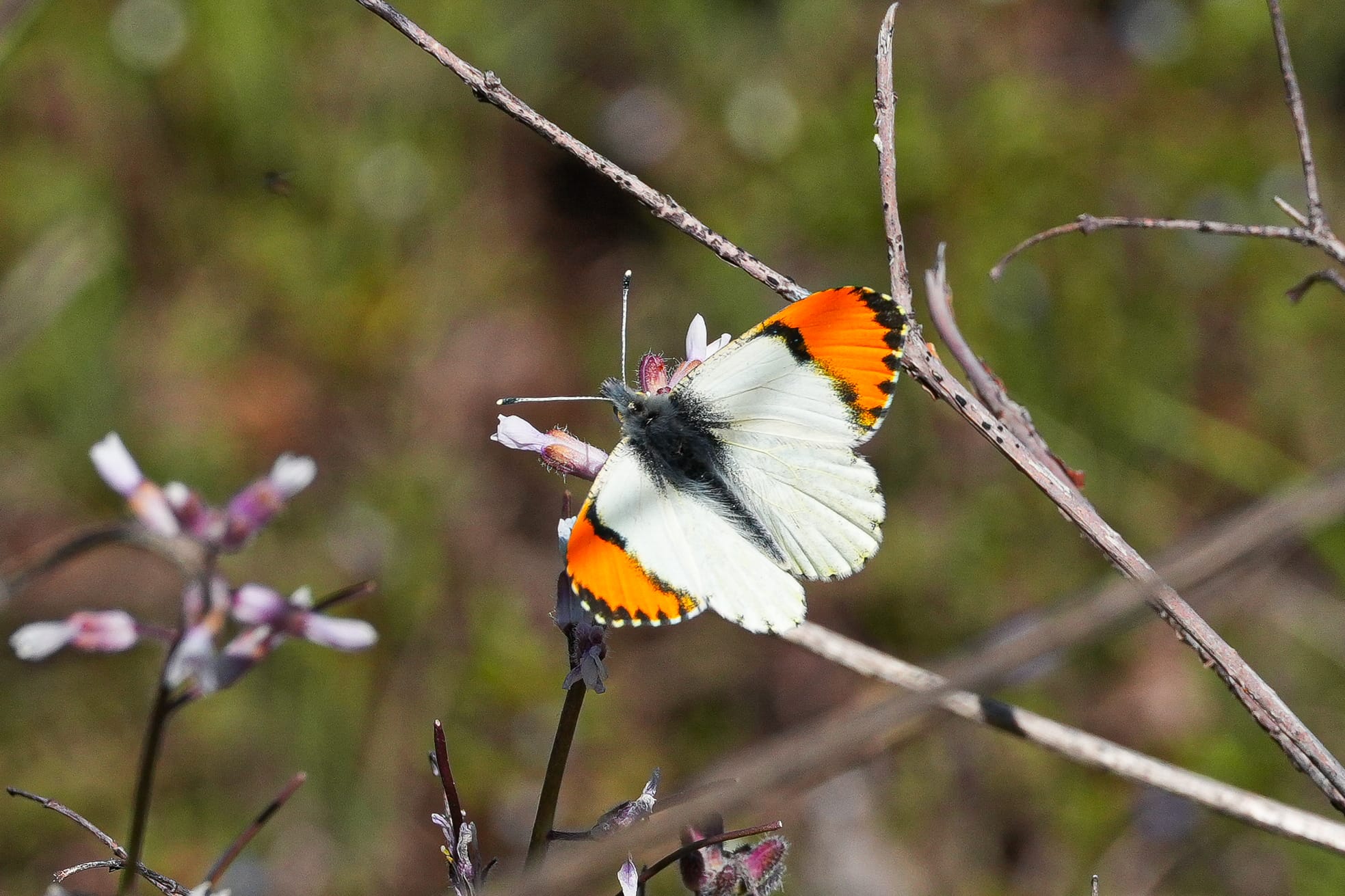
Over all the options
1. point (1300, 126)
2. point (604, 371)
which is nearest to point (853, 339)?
point (1300, 126)

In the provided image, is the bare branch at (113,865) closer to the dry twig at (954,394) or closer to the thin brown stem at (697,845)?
the thin brown stem at (697,845)

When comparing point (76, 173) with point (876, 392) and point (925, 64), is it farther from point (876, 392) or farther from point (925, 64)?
point (876, 392)

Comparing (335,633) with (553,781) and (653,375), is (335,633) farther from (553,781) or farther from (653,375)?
(653,375)

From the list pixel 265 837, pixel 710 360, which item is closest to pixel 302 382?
pixel 265 837

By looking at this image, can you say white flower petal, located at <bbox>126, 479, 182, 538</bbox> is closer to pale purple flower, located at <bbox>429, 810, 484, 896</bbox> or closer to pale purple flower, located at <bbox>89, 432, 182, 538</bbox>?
pale purple flower, located at <bbox>89, 432, 182, 538</bbox>

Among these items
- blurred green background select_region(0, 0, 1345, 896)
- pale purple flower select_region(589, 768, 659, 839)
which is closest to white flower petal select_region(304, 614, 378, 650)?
pale purple flower select_region(589, 768, 659, 839)

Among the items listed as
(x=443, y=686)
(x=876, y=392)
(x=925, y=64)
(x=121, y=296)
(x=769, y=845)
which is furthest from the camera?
(x=925, y=64)
